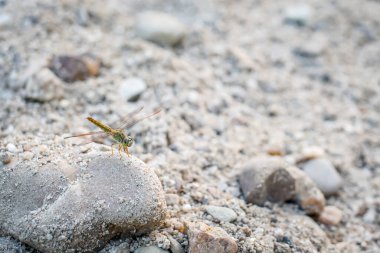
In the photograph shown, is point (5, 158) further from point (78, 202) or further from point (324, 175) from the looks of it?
point (324, 175)

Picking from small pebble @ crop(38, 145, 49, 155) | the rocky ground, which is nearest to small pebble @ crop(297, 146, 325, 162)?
the rocky ground

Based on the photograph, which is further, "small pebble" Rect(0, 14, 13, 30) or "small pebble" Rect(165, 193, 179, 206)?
"small pebble" Rect(0, 14, 13, 30)

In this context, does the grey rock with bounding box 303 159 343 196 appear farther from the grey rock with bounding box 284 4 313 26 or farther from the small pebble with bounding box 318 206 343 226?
the grey rock with bounding box 284 4 313 26

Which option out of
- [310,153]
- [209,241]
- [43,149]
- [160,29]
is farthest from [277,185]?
[160,29]

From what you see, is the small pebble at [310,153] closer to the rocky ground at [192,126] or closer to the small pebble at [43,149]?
the rocky ground at [192,126]

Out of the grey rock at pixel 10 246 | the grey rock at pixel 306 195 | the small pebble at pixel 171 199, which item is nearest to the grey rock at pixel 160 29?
the grey rock at pixel 306 195

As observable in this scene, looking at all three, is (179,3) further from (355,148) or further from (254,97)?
(355,148)
